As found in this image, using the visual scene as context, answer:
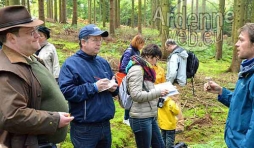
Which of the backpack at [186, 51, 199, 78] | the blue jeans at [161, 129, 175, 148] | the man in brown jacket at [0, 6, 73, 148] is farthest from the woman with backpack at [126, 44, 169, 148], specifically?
the backpack at [186, 51, 199, 78]

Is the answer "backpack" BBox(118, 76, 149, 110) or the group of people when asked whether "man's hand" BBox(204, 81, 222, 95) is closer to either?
the group of people

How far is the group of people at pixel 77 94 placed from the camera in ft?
7.25

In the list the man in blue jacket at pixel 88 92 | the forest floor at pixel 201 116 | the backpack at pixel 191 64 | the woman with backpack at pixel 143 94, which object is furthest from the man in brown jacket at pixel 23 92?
the backpack at pixel 191 64

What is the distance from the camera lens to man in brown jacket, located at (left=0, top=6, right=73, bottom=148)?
2.14 m

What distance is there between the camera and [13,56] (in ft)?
7.59

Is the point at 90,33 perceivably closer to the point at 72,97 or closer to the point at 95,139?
the point at 72,97

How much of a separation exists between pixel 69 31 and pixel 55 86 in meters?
18.8

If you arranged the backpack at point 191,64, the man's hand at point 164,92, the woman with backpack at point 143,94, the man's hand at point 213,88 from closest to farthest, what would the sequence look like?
1. the man's hand at point 213,88
2. the woman with backpack at point 143,94
3. the man's hand at point 164,92
4. the backpack at point 191,64

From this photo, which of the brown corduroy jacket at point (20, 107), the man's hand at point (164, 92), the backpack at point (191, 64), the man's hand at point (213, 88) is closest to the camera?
the brown corduroy jacket at point (20, 107)

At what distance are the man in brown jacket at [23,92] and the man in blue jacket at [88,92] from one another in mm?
752

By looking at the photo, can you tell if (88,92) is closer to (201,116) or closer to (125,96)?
(125,96)

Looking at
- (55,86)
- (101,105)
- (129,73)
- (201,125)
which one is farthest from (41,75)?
(201,125)

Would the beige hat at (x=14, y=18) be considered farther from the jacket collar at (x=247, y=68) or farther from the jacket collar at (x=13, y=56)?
the jacket collar at (x=247, y=68)

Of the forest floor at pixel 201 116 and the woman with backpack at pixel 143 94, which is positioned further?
the forest floor at pixel 201 116
